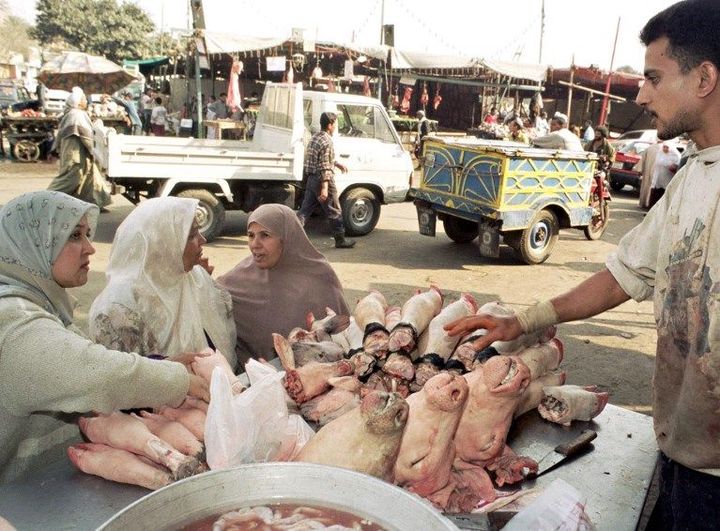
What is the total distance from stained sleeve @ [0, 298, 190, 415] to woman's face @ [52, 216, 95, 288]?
372mm

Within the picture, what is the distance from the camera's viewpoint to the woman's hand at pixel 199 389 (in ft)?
6.98

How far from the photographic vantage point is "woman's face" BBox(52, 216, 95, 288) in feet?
7.36

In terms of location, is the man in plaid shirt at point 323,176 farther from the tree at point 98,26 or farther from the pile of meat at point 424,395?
the tree at point 98,26

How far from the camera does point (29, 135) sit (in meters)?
16.0

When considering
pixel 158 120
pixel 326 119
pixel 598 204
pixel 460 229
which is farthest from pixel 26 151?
pixel 598 204

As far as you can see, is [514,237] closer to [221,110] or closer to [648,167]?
[648,167]

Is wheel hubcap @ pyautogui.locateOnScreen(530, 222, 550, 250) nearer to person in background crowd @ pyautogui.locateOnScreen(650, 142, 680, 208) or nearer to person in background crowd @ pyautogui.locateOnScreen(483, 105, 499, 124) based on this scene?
person in background crowd @ pyautogui.locateOnScreen(650, 142, 680, 208)

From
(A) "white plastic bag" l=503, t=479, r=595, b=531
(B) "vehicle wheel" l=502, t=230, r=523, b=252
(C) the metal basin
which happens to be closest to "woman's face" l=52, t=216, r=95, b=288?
(C) the metal basin

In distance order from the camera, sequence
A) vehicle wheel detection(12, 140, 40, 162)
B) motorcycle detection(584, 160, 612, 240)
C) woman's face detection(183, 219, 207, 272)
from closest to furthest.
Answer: woman's face detection(183, 219, 207, 272) < motorcycle detection(584, 160, 612, 240) < vehicle wheel detection(12, 140, 40, 162)

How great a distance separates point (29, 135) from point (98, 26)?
31011mm

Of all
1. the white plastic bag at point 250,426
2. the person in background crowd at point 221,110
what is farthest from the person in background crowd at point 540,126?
the white plastic bag at point 250,426

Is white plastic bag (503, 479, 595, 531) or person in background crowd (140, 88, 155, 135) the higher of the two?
person in background crowd (140, 88, 155, 135)

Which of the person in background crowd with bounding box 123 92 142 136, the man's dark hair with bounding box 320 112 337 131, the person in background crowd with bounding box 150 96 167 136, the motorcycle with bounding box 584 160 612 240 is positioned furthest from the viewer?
the person in background crowd with bounding box 150 96 167 136

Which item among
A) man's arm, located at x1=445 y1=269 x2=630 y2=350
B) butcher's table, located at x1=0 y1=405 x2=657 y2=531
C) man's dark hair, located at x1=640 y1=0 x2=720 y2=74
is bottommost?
butcher's table, located at x1=0 y1=405 x2=657 y2=531
